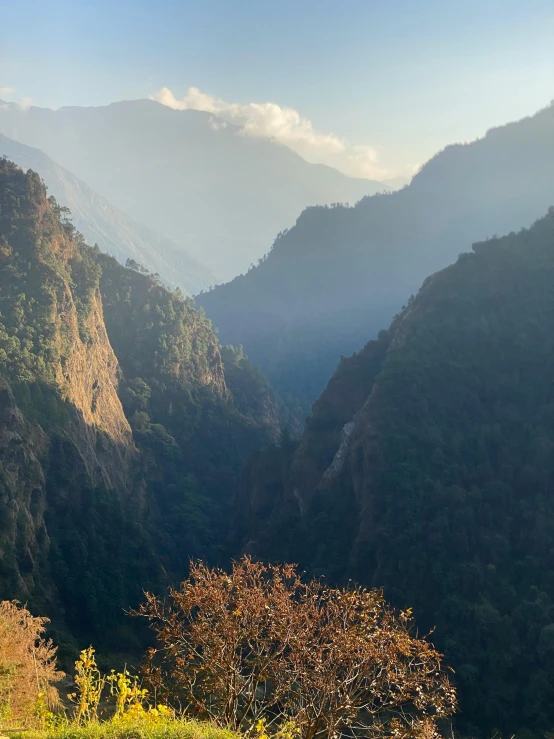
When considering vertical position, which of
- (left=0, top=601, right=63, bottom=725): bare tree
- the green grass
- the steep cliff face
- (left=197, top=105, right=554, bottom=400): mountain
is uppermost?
(left=197, top=105, right=554, bottom=400): mountain

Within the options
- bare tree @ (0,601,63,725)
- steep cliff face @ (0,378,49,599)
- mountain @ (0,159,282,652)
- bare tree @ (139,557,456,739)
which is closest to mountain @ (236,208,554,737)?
mountain @ (0,159,282,652)

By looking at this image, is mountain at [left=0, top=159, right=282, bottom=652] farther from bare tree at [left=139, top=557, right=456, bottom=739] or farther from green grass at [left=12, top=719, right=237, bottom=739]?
green grass at [left=12, top=719, right=237, bottom=739]

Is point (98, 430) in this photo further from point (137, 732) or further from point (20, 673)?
point (137, 732)

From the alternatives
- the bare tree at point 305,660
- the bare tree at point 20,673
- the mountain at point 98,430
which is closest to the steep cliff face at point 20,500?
the mountain at point 98,430

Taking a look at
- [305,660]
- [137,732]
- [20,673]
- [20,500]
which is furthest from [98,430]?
[137,732]

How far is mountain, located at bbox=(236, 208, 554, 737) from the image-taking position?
91.8ft

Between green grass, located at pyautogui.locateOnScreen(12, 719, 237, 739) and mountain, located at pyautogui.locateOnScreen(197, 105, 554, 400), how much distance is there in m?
127

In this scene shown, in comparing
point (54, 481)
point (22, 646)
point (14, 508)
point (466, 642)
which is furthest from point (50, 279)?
point (466, 642)

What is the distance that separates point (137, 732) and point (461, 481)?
3200 centimetres

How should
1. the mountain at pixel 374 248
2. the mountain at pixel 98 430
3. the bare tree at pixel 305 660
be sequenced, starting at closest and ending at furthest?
the bare tree at pixel 305 660
the mountain at pixel 98 430
the mountain at pixel 374 248

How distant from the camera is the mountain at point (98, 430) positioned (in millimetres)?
35062

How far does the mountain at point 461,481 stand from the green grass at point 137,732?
23390 millimetres

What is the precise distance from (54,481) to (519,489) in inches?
1254

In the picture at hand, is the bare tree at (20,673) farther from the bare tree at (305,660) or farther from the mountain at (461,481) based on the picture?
the mountain at (461,481)
